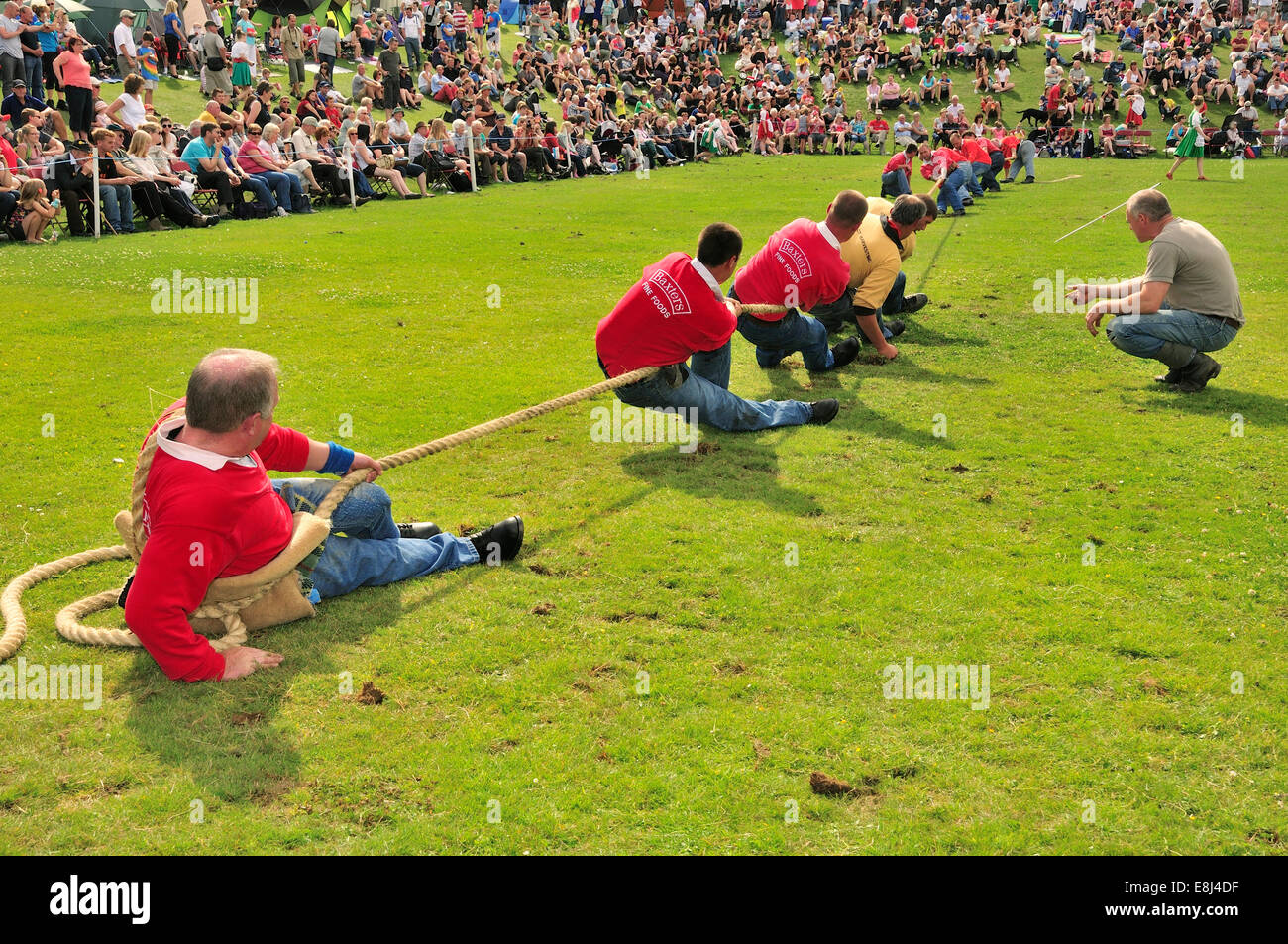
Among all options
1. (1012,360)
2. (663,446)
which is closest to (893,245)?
(1012,360)

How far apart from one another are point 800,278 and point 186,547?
670 centimetres

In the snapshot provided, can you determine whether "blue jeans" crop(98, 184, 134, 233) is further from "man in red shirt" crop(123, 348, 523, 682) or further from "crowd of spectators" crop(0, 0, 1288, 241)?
"man in red shirt" crop(123, 348, 523, 682)

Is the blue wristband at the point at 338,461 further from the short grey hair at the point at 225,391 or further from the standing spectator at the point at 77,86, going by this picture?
the standing spectator at the point at 77,86

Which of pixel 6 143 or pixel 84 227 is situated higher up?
pixel 6 143

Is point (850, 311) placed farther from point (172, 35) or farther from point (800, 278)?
point (172, 35)

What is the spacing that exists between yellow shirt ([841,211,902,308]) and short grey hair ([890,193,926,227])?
22 centimetres

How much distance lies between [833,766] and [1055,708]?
1.18 metres

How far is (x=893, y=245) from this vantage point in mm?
10914

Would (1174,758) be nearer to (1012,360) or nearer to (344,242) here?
(1012,360)

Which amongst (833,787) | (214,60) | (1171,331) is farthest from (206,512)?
(214,60)

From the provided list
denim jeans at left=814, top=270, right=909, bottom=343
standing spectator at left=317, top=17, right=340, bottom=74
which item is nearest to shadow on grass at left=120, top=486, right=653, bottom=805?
denim jeans at left=814, top=270, right=909, bottom=343

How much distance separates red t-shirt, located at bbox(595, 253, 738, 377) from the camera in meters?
8.09
